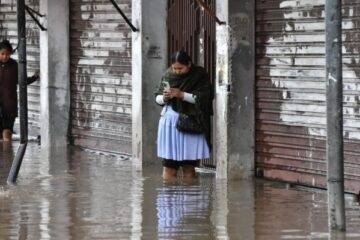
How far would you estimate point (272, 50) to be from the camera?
11922mm

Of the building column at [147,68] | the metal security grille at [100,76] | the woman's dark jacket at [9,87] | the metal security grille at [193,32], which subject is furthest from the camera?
the woman's dark jacket at [9,87]

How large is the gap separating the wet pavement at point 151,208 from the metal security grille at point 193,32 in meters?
1.46

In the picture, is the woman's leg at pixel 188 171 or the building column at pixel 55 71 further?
the building column at pixel 55 71

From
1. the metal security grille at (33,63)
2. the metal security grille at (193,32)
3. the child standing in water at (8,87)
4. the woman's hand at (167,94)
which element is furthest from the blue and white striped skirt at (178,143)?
A: the metal security grille at (33,63)

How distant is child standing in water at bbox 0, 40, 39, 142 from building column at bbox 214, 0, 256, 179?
528cm

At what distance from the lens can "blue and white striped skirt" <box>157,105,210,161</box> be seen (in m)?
12.0

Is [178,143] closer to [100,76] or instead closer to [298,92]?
[298,92]

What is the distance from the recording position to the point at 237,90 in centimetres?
1220

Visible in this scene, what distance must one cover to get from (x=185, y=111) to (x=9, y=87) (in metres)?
5.57

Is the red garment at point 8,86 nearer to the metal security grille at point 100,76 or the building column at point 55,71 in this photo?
the building column at point 55,71

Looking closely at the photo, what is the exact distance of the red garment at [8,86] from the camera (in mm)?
16750

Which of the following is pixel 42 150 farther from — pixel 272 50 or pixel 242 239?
pixel 242 239

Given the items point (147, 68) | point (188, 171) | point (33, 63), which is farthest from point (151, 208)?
point (33, 63)

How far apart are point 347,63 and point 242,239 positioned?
2893mm
